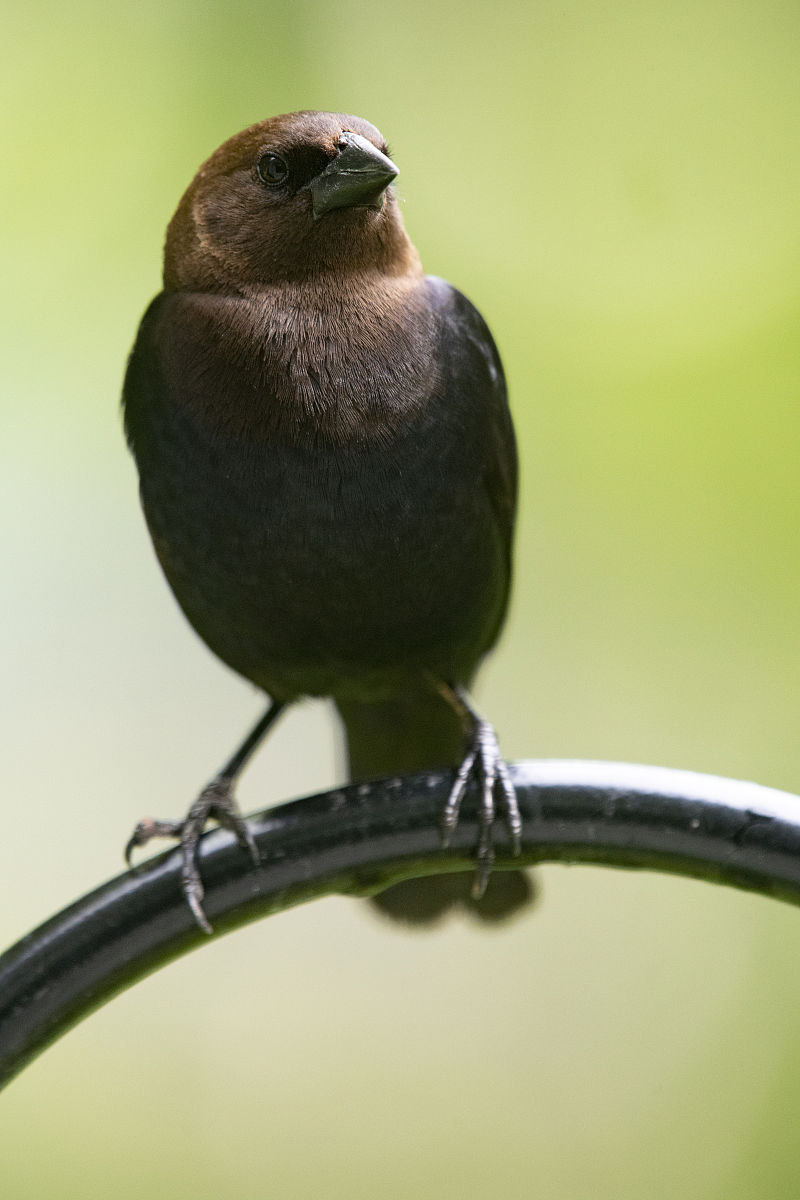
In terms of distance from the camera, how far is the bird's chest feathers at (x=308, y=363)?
1.90 metres

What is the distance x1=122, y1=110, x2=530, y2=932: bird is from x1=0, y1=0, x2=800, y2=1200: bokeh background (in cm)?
117

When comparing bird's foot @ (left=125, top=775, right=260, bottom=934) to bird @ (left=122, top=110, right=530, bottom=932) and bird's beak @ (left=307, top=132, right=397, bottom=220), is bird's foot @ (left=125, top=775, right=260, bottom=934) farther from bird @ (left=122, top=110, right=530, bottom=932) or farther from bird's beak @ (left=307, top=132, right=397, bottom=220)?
bird's beak @ (left=307, top=132, right=397, bottom=220)

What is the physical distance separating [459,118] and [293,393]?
1809 millimetres

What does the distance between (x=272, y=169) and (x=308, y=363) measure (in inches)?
12.6

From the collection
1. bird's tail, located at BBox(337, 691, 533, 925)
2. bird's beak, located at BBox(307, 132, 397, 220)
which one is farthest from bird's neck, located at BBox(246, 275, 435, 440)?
bird's tail, located at BBox(337, 691, 533, 925)

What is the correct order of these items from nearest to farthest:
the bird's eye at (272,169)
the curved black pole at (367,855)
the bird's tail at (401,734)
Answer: the curved black pole at (367,855) → the bird's eye at (272,169) → the bird's tail at (401,734)

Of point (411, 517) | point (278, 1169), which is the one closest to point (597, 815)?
point (411, 517)

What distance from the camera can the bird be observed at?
6.25 ft

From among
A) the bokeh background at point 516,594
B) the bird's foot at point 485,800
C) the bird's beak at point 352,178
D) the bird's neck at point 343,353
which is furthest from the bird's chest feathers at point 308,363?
the bokeh background at point 516,594

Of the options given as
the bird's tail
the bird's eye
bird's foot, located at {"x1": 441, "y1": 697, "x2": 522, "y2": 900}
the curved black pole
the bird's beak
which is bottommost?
the curved black pole

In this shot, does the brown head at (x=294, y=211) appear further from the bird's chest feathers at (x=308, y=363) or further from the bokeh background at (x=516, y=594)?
the bokeh background at (x=516, y=594)

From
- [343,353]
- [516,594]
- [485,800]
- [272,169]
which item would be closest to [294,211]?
[272,169]

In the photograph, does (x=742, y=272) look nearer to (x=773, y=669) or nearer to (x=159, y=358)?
(x=773, y=669)

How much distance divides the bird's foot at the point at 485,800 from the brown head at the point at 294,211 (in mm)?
735
